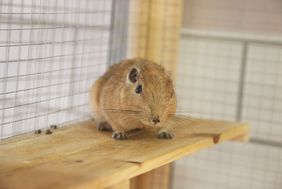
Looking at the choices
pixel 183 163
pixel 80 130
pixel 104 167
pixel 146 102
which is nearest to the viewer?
pixel 104 167

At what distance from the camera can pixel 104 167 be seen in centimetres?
173

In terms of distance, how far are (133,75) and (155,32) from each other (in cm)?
70

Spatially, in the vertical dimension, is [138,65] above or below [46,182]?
above

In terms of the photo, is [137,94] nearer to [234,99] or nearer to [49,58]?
[49,58]

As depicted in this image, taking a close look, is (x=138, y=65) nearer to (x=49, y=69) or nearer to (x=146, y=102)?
(x=146, y=102)

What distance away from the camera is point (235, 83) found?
136 inches

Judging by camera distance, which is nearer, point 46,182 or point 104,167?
point 46,182

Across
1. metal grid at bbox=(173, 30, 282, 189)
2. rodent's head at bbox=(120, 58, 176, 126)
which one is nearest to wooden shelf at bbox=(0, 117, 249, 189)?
rodent's head at bbox=(120, 58, 176, 126)

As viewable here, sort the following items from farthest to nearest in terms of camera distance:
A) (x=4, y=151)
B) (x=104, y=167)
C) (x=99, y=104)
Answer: (x=99, y=104)
(x=4, y=151)
(x=104, y=167)

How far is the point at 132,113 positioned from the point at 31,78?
423 mm

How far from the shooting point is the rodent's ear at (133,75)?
7.34 ft

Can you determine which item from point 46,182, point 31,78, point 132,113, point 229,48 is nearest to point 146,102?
point 132,113

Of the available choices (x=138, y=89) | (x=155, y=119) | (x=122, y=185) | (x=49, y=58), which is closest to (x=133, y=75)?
(x=138, y=89)

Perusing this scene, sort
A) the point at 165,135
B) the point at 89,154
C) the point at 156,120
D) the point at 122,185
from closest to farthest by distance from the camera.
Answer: the point at 122,185
the point at 89,154
the point at 156,120
the point at 165,135
